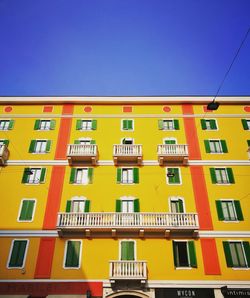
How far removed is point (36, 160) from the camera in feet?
76.0

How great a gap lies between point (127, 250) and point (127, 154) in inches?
306

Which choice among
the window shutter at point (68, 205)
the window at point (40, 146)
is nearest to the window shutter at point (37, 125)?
the window at point (40, 146)

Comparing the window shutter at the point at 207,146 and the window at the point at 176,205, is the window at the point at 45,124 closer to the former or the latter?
the window at the point at 176,205

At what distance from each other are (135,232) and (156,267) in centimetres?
275

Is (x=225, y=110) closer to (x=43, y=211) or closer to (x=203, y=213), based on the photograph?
(x=203, y=213)

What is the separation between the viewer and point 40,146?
2422 centimetres

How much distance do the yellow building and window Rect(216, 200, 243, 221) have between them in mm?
80

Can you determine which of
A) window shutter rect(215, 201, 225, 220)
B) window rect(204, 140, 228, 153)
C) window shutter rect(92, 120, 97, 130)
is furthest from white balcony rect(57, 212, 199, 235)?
window shutter rect(92, 120, 97, 130)

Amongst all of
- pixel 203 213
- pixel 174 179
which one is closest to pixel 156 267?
pixel 203 213

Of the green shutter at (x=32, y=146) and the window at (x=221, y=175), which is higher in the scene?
the green shutter at (x=32, y=146)

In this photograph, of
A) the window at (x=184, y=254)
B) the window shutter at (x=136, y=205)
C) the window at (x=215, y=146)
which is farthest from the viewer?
the window at (x=215, y=146)

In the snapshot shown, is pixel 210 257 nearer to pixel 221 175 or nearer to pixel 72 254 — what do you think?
pixel 221 175

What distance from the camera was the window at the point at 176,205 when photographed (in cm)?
2045

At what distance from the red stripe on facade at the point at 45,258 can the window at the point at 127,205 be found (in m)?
5.41
